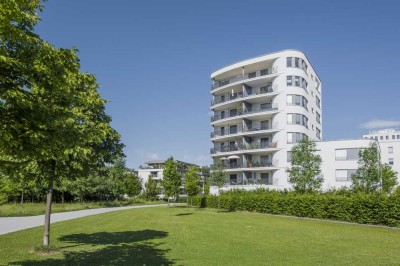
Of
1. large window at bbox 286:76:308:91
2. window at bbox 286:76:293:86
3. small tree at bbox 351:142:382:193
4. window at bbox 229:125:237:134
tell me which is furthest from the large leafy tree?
window at bbox 229:125:237:134

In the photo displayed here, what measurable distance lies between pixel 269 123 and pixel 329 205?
2558 centimetres

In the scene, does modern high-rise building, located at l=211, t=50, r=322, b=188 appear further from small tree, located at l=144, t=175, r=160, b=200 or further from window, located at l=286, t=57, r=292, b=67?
small tree, located at l=144, t=175, r=160, b=200

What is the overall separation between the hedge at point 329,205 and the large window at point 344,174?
11.5m

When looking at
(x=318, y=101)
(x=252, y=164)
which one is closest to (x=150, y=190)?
(x=252, y=164)

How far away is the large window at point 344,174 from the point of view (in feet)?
156

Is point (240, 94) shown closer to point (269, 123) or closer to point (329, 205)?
point (269, 123)

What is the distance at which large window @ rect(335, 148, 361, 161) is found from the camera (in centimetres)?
4750

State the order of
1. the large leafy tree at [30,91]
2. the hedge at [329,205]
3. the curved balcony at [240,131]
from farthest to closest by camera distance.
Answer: the curved balcony at [240,131]
the hedge at [329,205]
the large leafy tree at [30,91]

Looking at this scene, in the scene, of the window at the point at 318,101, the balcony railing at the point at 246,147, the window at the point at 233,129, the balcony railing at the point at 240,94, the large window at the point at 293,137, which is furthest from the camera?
the window at the point at 318,101

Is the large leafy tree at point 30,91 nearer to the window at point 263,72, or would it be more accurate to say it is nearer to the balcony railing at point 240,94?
the balcony railing at point 240,94

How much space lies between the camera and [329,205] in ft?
107

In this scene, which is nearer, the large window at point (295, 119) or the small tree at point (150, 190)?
the large window at point (295, 119)

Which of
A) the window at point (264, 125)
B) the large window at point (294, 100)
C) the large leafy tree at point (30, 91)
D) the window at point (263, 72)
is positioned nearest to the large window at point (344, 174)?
the large window at point (294, 100)

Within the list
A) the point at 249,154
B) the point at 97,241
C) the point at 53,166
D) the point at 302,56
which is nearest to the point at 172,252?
the point at 97,241
